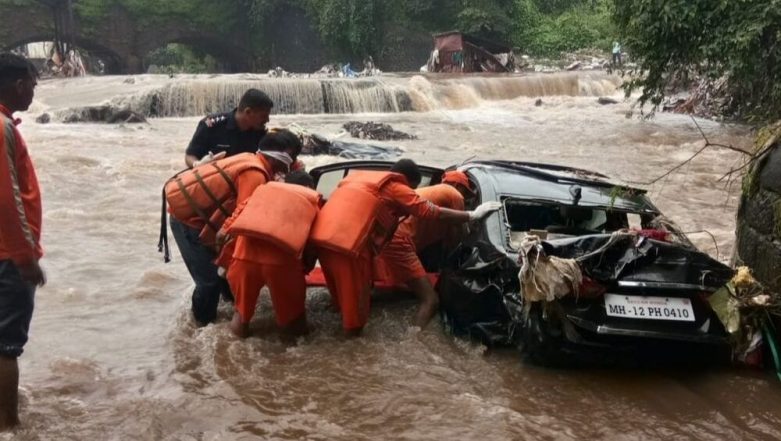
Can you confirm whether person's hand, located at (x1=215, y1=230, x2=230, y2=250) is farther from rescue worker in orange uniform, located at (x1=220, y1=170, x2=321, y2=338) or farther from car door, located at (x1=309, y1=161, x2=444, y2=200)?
car door, located at (x1=309, y1=161, x2=444, y2=200)

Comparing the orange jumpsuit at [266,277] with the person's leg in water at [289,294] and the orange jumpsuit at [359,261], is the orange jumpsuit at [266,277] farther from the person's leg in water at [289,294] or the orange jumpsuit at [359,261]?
→ the orange jumpsuit at [359,261]

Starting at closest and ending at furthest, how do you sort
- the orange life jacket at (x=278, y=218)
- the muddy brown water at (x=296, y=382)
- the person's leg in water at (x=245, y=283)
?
the muddy brown water at (x=296, y=382), the orange life jacket at (x=278, y=218), the person's leg in water at (x=245, y=283)

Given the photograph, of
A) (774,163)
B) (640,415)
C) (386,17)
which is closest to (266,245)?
(640,415)

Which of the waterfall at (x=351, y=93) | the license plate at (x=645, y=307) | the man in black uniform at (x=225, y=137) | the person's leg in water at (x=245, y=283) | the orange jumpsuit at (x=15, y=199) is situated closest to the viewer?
the orange jumpsuit at (x=15, y=199)

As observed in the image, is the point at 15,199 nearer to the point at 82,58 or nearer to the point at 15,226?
the point at 15,226

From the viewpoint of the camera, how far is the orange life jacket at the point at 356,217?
4.46 meters

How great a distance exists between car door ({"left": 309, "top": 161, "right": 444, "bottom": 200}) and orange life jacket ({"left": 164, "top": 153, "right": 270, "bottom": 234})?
4.07 ft

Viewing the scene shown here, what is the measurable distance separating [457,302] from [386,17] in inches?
1550

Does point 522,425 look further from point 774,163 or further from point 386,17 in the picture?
A: point 386,17

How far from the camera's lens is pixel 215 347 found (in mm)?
4852

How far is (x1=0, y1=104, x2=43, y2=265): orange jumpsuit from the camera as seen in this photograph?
10.3 feet

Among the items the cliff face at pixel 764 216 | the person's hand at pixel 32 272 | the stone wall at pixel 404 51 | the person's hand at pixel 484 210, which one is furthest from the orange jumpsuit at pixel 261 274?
the stone wall at pixel 404 51

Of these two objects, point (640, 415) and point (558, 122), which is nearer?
point (640, 415)

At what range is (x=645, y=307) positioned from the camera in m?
3.97
